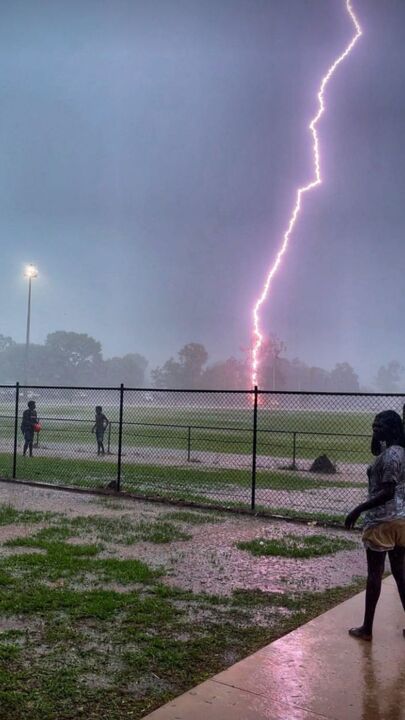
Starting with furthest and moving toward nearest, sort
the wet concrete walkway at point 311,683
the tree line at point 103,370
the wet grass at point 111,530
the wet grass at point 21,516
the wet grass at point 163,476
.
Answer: the tree line at point 103,370
the wet grass at point 163,476
the wet grass at point 21,516
the wet grass at point 111,530
the wet concrete walkway at point 311,683

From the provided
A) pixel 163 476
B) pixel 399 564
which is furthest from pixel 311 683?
pixel 163 476

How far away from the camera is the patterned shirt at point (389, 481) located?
442 centimetres

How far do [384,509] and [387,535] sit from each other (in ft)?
0.69

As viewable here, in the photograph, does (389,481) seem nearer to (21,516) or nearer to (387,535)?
(387,535)

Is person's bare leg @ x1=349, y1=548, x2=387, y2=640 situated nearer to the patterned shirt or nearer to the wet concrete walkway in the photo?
the wet concrete walkway

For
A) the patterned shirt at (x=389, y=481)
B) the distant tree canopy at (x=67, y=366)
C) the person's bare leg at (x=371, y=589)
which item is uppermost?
the distant tree canopy at (x=67, y=366)

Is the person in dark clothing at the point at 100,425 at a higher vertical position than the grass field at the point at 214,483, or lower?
higher

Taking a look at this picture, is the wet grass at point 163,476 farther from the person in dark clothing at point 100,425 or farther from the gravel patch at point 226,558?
the gravel patch at point 226,558

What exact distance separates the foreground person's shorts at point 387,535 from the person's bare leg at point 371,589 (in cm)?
6

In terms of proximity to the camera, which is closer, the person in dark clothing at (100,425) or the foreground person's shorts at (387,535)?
the foreground person's shorts at (387,535)

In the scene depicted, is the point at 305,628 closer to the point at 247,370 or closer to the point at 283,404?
the point at 283,404

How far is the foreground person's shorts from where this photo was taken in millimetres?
4457

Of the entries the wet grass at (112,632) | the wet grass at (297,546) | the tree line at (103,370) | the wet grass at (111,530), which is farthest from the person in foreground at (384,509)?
the tree line at (103,370)

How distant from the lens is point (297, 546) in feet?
25.2
